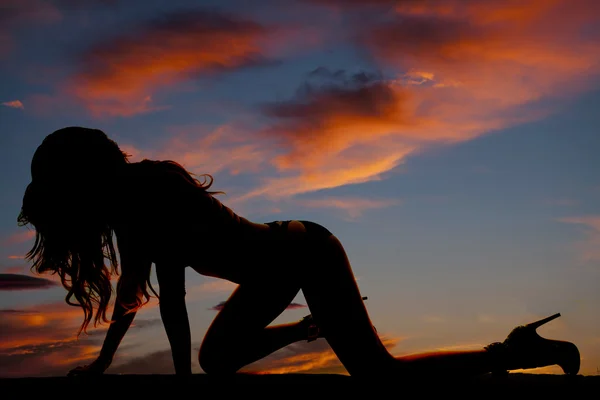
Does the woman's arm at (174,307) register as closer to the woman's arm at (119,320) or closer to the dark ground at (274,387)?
the dark ground at (274,387)

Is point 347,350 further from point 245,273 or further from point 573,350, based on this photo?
point 573,350

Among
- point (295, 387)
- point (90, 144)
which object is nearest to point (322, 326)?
point (295, 387)

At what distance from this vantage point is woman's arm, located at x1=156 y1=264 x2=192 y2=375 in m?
4.65

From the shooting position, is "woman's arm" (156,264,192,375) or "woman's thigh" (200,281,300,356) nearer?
"woman's arm" (156,264,192,375)

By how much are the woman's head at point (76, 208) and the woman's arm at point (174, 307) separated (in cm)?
71

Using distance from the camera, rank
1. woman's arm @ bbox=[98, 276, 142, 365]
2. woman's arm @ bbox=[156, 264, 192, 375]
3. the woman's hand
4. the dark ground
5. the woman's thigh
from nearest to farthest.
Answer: the dark ground < woman's arm @ bbox=[156, 264, 192, 375] < the woman's hand < woman's arm @ bbox=[98, 276, 142, 365] < the woman's thigh

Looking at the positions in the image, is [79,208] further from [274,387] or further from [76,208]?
[274,387]

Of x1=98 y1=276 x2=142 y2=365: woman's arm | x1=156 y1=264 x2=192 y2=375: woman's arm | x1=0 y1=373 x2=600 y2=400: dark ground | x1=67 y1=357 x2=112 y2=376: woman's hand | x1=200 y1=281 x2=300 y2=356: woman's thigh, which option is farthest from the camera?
x1=200 y1=281 x2=300 y2=356: woman's thigh

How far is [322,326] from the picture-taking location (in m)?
4.98

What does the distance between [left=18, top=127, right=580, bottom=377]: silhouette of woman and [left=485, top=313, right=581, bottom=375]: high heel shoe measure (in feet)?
0.03

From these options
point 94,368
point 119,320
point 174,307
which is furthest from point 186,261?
point 94,368

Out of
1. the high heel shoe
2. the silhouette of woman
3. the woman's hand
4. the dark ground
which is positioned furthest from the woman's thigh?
the high heel shoe

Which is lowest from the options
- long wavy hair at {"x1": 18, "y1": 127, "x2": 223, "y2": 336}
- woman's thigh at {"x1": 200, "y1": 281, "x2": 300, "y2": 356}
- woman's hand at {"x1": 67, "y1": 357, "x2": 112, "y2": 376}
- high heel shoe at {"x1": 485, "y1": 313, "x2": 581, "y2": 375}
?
high heel shoe at {"x1": 485, "y1": 313, "x2": 581, "y2": 375}

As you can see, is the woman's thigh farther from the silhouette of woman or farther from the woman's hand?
the woman's hand
